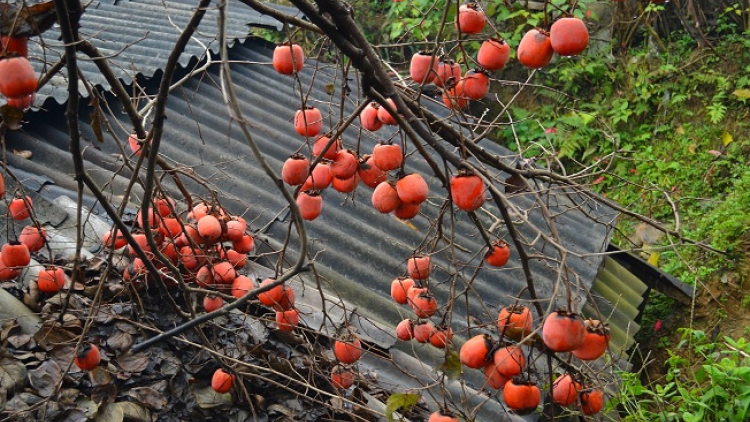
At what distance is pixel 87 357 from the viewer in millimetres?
2047

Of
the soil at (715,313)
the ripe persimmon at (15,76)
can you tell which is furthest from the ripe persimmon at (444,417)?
the soil at (715,313)

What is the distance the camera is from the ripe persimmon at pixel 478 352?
5.59 ft

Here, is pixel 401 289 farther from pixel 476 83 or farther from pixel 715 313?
pixel 715 313

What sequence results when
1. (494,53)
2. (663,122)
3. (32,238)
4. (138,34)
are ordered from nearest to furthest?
1. (494,53)
2. (32,238)
3. (138,34)
4. (663,122)

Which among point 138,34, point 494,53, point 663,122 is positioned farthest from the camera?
point 663,122

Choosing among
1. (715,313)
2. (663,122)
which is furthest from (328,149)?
(663,122)

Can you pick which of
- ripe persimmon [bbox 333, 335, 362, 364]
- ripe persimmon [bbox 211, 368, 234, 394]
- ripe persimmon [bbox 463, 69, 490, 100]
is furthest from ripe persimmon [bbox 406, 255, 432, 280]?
ripe persimmon [bbox 211, 368, 234, 394]

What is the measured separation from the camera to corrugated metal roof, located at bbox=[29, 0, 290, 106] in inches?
150

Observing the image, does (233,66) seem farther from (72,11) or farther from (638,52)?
(638,52)

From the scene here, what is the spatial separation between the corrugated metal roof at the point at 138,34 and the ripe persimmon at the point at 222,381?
1.76m

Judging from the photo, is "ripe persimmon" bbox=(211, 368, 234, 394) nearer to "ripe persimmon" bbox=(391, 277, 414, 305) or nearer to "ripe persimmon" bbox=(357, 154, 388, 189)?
"ripe persimmon" bbox=(391, 277, 414, 305)

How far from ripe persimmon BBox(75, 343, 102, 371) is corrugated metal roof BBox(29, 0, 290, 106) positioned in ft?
5.40

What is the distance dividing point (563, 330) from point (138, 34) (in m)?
3.88

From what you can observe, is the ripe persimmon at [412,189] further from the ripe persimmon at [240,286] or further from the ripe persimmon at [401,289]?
the ripe persimmon at [240,286]
